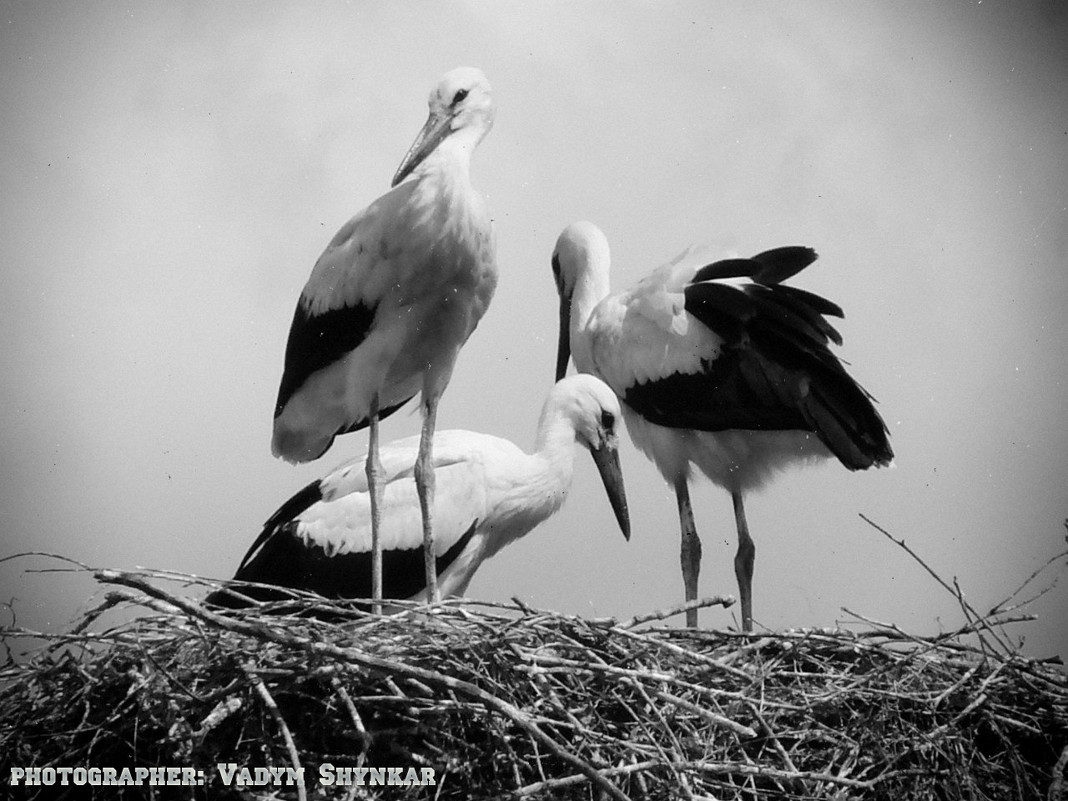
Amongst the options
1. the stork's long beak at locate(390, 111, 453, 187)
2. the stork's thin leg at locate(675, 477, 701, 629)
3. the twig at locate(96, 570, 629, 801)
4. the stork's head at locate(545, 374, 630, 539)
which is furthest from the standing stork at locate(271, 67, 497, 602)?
the twig at locate(96, 570, 629, 801)

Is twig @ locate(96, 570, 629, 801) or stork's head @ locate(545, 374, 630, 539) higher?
stork's head @ locate(545, 374, 630, 539)

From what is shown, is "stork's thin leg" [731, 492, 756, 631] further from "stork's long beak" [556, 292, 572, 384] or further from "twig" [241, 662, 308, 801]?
"twig" [241, 662, 308, 801]

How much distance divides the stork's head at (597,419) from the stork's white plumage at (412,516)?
0.02 metres

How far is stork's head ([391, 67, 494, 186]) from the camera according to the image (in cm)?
454

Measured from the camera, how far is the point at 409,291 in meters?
4.51

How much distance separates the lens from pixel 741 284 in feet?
16.9

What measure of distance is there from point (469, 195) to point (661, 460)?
149cm

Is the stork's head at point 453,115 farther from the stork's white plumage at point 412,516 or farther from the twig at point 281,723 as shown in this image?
the twig at point 281,723

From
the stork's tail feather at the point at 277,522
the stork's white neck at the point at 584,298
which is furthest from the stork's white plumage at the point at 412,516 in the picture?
the stork's white neck at the point at 584,298

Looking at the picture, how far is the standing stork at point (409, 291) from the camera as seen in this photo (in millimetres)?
4406

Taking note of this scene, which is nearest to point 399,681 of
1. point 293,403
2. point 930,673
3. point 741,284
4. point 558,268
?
point 930,673

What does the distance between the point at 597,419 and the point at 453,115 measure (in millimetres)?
1332

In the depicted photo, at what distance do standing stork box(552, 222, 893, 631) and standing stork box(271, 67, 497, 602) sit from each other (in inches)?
34.4

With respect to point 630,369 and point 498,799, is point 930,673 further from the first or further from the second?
point 630,369
